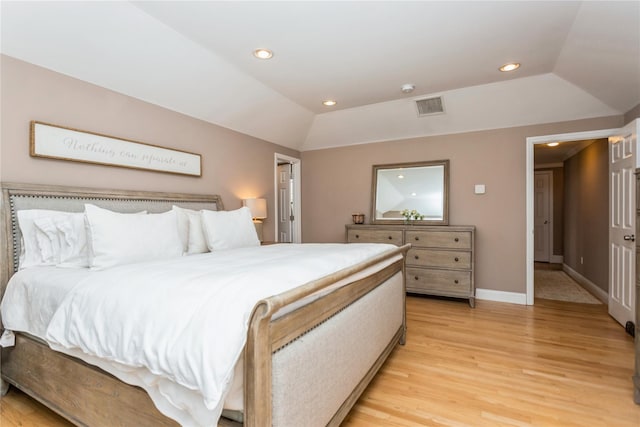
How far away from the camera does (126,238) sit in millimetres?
2041

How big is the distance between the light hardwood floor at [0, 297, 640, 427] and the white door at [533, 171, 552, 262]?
13.3ft

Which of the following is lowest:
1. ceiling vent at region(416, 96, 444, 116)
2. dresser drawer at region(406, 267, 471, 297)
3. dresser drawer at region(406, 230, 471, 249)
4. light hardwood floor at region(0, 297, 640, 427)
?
light hardwood floor at region(0, 297, 640, 427)

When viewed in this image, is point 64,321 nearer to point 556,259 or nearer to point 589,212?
point 589,212

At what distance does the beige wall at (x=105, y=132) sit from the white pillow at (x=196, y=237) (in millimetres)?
563

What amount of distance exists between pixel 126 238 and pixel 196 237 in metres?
0.77

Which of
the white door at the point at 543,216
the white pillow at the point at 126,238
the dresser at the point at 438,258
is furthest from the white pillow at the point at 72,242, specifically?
the white door at the point at 543,216

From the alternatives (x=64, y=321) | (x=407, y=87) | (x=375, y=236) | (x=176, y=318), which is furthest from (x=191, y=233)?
(x=407, y=87)

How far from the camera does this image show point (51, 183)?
2.33 m

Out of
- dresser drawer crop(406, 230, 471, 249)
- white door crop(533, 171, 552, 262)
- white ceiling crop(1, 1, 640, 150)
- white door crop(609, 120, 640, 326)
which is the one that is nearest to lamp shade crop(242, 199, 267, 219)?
white ceiling crop(1, 1, 640, 150)

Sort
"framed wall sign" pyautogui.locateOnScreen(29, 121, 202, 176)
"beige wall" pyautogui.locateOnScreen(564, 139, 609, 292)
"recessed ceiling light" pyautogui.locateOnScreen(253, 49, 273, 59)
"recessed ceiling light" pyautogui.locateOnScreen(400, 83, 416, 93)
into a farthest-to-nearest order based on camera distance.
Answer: "beige wall" pyautogui.locateOnScreen(564, 139, 609, 292) < "recessed ceiling light" pyautogui.locateOnScreen(400, 83, 416, 93) < "recessed ceiling light" pyautogui.locateOnScreen(253, 49, 273, 59) < "framed wall sign" pyautogui.locateOnScreen(29, 121, 202, 176)

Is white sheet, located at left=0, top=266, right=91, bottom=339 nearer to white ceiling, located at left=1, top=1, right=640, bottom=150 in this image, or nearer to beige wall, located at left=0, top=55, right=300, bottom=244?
beige wall, located at left=0, top=55, right=300, bottom=244

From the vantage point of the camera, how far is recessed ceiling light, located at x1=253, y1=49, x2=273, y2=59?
275 cm

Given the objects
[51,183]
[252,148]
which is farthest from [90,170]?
[252,148]

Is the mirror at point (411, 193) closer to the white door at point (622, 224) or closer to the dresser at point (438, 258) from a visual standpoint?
the dresser at point (438, 258)
